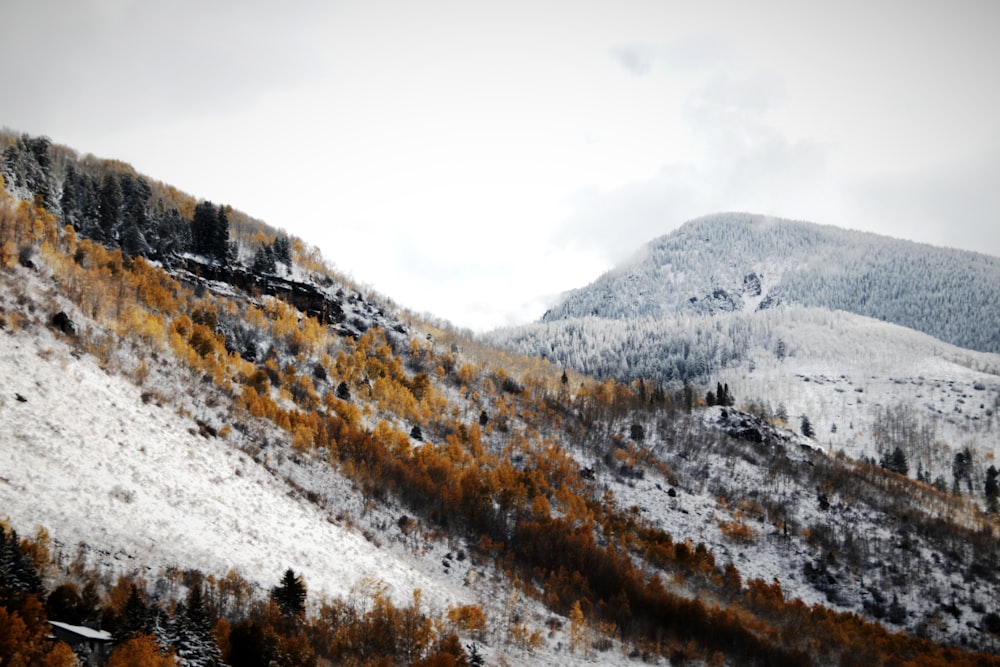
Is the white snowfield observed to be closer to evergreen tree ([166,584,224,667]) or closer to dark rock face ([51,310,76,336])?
dark rock face ([51,310,76,336])

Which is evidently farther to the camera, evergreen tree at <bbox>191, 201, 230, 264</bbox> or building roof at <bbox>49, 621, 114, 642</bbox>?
evergreen tree at <bbox>191, 201, 230, 264</bbox>

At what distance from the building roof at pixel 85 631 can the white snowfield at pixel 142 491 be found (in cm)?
485

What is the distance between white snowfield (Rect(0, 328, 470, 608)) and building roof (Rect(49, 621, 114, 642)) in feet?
15.9

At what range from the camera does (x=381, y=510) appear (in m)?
69.8

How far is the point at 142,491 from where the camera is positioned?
3931cm

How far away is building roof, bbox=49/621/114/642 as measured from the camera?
2547 cm

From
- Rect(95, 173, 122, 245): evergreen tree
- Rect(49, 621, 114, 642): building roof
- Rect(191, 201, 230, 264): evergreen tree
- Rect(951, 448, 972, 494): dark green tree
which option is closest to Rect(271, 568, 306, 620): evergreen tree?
Rect(49, 621, 114, 642): building roof

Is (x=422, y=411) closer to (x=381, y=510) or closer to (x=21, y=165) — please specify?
(x=381, y=510)

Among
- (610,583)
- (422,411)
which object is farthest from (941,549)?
(422,411)

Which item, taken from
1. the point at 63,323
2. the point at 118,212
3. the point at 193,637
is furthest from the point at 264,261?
the point at 193,637

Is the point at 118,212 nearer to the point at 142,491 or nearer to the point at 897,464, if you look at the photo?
the point at 142,491

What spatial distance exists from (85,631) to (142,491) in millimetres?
14792

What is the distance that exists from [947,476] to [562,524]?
584 ft

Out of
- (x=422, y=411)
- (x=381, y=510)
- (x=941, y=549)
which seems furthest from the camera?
(x=422, y=411)
